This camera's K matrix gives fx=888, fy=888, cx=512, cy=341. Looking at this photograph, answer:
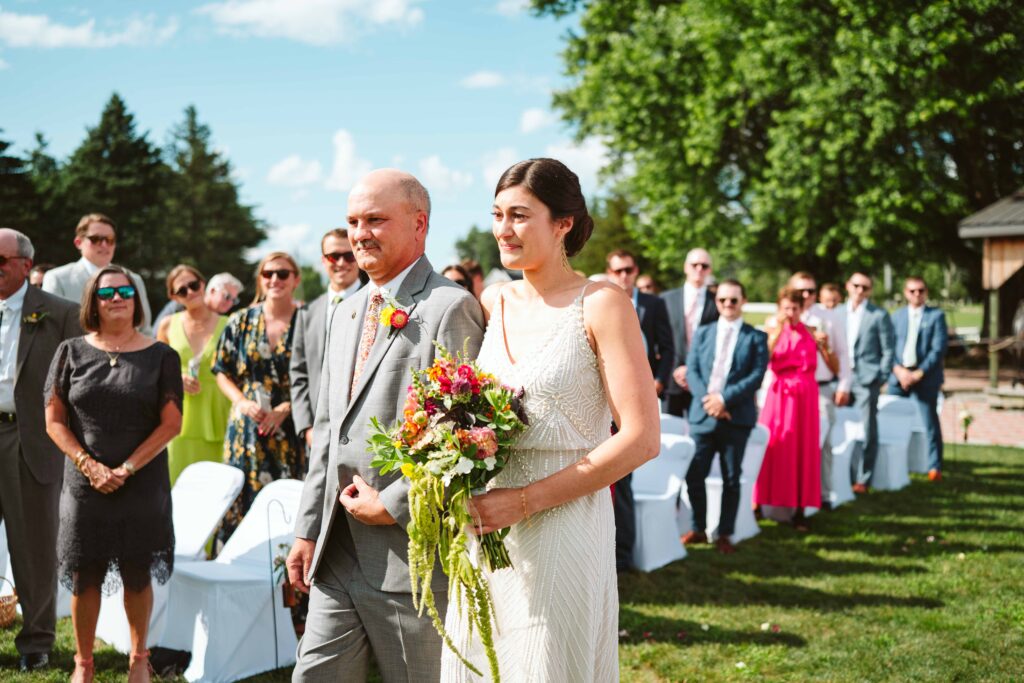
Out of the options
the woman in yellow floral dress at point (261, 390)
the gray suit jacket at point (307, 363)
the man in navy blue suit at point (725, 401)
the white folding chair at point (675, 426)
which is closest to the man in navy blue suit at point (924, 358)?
the man in navy blue suit at point (725, 401)

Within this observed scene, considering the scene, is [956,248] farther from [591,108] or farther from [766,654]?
[766,654]

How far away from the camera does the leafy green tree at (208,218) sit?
159 ft

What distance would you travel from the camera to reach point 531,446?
8.66 ft

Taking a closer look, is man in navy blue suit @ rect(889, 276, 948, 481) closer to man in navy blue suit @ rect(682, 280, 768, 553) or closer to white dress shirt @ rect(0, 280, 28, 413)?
man in navy blue suit @ rect(682, 280, 768, 553)

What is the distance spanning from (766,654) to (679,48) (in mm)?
20757

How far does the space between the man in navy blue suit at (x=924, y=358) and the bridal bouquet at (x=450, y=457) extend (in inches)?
392

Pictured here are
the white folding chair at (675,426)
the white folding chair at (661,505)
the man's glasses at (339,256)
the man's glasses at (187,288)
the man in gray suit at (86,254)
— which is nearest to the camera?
A: the man's glasses at (339,256)

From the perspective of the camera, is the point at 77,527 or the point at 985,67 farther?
the point at 985,67

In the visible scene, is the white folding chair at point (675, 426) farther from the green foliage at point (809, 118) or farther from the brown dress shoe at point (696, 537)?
the green foliage at point (809, 118)

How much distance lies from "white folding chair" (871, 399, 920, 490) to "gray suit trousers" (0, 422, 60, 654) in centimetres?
898

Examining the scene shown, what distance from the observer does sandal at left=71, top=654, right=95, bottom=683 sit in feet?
14.6

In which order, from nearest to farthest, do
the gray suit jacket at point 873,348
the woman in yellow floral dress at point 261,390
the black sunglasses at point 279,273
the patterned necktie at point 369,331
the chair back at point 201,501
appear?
the patterned necktie at point 369,331 → the chair back at point 201,501 → the woman in yellow floral dress at point 261,390 → the black sunglasses at point 279,273 → the gray suit jacket at point 873,348

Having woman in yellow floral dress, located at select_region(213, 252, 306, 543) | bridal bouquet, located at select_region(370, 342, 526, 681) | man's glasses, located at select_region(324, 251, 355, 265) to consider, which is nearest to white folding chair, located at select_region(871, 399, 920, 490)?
woman in yellow floral dress, located at select_region(213, 252, 306, 543)

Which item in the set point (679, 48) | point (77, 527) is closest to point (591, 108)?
point (679, 48)
